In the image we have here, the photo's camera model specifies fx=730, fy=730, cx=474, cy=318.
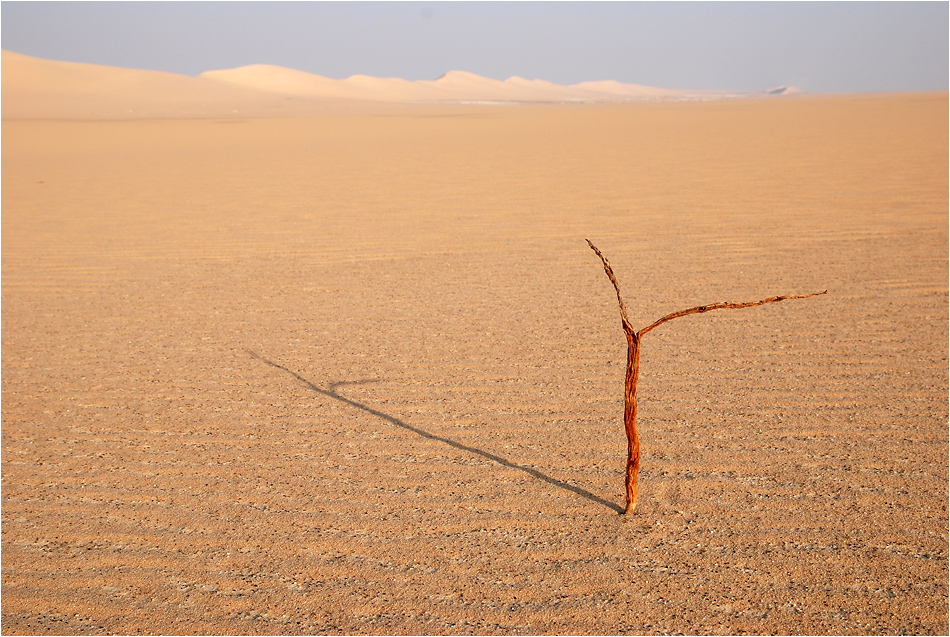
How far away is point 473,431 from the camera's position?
3.84m

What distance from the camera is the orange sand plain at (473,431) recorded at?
266 centimetres

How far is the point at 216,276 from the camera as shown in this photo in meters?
7.13

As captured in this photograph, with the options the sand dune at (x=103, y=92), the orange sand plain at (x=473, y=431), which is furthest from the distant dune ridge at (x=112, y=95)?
the orange sand plain at (x=473, y=431)

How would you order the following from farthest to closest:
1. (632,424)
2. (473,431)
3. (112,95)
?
1. (112,95)
2. (473,431)
3. (632,424)

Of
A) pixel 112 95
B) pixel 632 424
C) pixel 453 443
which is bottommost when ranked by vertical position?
pixel 453 443

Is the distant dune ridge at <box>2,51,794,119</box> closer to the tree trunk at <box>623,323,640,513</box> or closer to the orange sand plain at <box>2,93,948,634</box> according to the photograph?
the orange sand plain at <box>2,93,948,634</box>

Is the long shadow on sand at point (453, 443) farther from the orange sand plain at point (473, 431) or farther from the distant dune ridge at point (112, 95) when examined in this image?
the distant dune ridge at point (112, 95)

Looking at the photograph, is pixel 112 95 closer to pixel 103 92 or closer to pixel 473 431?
pixel 103 92

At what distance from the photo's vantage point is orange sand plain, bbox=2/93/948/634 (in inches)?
105

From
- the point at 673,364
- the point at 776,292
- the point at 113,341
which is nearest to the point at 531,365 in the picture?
the point at 673,364

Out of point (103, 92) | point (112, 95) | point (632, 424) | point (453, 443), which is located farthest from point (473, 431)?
point (103, 92)

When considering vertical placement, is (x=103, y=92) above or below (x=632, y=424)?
above

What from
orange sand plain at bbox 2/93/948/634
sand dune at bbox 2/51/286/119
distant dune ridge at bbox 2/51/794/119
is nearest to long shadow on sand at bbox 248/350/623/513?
orange sand plain at bbox 2/93/948/634

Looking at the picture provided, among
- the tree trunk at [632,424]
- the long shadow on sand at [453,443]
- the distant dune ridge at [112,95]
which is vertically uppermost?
the distant dune ridge at [112,95]
